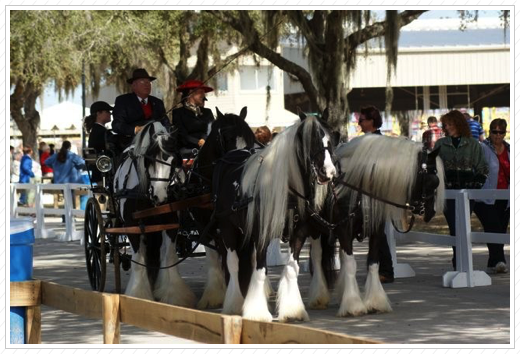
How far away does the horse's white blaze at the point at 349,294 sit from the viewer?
11680 millimetres

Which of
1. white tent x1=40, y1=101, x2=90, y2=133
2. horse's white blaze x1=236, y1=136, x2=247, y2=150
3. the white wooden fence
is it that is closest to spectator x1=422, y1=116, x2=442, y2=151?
horse's white blaze x1=236, y1=136, x2=247, y2=150

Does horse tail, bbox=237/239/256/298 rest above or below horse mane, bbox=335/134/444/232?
below

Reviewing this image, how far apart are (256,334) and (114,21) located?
1096 inches

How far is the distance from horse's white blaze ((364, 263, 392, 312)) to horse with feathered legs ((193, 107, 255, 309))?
1560 millimetres

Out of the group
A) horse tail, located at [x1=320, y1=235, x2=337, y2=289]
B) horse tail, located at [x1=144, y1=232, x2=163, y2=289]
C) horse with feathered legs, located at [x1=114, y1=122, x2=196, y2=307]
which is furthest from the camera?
horse tail, located at [x1=144, y1=232, x2=163, y2=289]

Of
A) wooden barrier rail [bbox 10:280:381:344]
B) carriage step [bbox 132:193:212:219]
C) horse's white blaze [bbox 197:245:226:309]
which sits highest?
carriage step [bbox 132:193:212:219]

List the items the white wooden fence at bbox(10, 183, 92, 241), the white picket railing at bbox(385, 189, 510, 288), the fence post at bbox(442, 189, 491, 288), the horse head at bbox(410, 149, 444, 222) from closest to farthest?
1. the horse head at bbox(410, 149, 444, 222)
2. the white picket railing at bbox(385, 189, 510, 288)
3. the fence post at bbox(442, 189, 491, 288)
4. the white wooden fence at bbox(10, 183, 92, 241)

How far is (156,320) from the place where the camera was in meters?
7.49

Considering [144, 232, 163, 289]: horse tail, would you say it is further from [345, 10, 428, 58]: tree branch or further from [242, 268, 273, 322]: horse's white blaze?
[345, 10, 428, 58]: tree branch

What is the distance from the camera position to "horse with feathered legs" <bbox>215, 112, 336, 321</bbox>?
35.7 ft

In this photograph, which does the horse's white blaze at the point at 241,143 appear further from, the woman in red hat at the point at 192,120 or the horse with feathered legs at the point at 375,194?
the horse with feathered legs at the point at 375,194

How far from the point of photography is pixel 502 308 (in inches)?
482

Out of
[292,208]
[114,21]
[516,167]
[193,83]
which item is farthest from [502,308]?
[114,21]

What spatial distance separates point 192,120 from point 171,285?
6.20 feet
